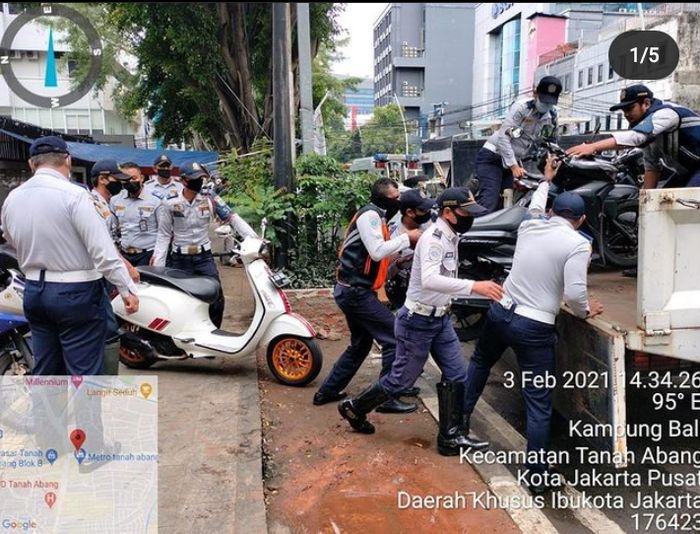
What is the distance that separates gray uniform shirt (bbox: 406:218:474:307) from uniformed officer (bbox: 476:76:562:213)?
1.67 meters

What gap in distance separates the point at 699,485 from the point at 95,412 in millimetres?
3471

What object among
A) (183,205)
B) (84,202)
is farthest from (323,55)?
(84,202)

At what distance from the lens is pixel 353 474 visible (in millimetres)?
3652

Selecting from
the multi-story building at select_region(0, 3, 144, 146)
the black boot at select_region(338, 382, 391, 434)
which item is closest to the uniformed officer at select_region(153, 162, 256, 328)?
the black boot at select_region(338, 382, 391, 434)

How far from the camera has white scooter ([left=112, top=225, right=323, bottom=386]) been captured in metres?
4.85

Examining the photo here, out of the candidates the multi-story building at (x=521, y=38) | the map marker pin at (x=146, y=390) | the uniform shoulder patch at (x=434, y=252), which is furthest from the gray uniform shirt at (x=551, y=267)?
the multi-story building at (x=521, y=38)

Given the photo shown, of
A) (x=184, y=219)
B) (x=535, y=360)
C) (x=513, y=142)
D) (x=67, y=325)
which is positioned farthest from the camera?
(x=184, y=219)

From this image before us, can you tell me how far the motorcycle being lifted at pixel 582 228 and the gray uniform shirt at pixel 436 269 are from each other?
819 millimetres

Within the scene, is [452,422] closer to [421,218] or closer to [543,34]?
[421,218]

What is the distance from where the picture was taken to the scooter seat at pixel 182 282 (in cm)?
498

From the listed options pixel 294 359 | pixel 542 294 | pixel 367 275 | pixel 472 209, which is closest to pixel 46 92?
pixel 294 359

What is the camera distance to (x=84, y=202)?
10.3ft

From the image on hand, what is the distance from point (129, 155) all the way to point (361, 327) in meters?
13.2

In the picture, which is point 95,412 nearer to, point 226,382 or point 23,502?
point 23,502
